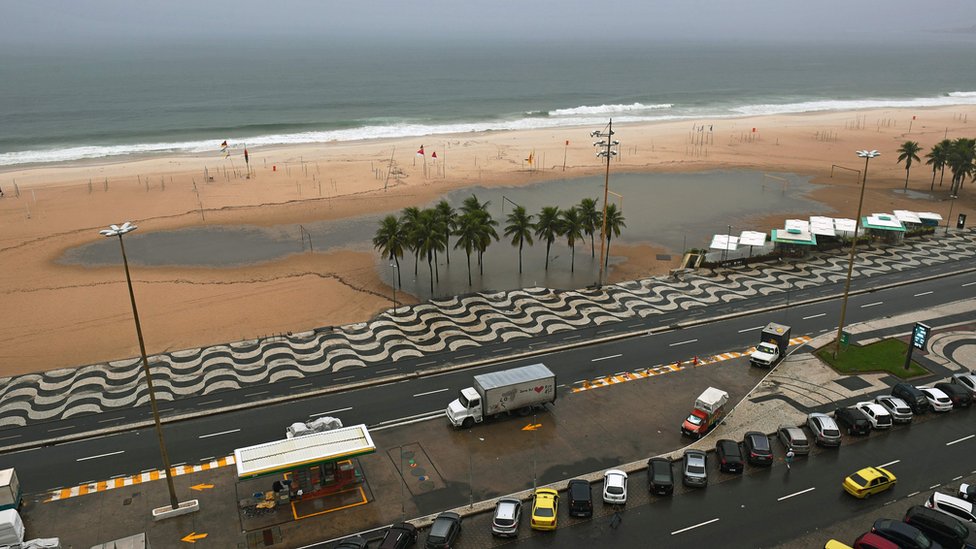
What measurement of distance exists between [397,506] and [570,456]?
10.3 metres

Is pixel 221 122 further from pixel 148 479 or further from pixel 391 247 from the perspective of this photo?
pixel 148 479

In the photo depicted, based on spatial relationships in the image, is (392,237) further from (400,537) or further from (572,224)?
(400,537)

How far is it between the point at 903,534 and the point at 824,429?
8.98 meters

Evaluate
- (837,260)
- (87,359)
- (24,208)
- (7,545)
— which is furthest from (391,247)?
(24,208)

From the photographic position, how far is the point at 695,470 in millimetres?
34875

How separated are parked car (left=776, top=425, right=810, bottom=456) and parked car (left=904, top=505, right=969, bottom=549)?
21.0 ft

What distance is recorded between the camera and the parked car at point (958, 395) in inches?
1630

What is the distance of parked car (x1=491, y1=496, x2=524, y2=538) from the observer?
1220 inches

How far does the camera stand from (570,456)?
37750 mm

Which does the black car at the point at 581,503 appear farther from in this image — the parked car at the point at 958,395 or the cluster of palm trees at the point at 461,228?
the cluster of palm trees at the point at 461,228

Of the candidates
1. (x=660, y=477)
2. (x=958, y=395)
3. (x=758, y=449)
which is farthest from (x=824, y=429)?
(x=660, y=477)

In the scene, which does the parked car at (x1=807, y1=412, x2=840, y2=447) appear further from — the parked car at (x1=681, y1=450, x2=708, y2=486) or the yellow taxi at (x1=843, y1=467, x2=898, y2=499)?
the parked car at (x1=681, y1=450, x2=708, y2=486)

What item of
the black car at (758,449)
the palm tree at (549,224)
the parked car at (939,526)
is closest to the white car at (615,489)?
the black car at (758,449)

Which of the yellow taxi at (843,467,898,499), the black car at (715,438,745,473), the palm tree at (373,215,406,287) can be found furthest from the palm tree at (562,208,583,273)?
the yellow taxi at (843,467,898,499)
